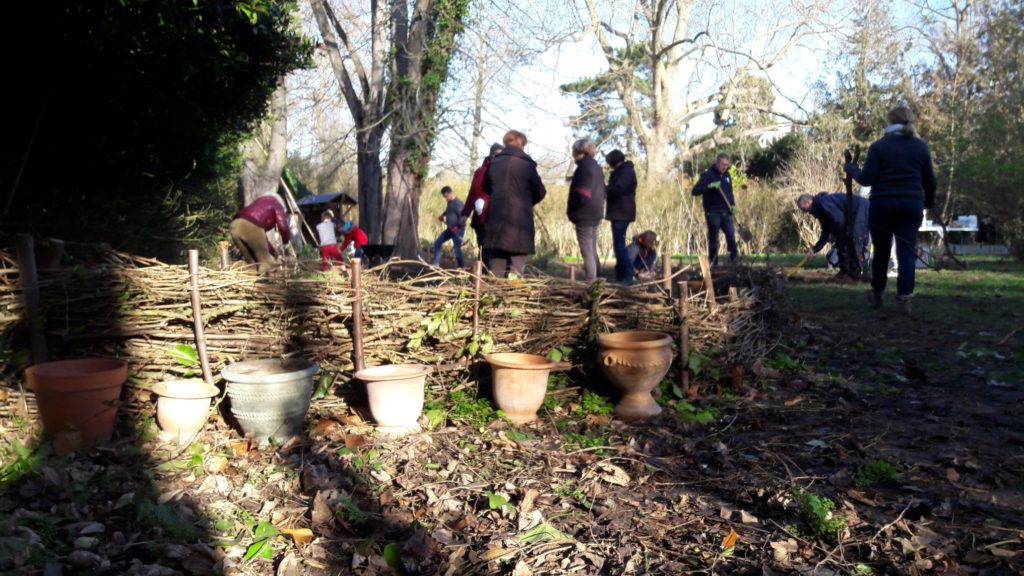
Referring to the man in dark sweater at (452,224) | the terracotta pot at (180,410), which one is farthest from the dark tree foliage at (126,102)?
the man in dark sweater at (452,224)

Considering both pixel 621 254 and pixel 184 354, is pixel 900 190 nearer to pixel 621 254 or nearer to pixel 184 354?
pixel 621 254

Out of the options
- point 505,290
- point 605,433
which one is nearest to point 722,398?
point 605,433

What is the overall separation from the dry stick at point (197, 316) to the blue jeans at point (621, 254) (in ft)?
17.5

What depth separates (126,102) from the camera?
6.13 meters

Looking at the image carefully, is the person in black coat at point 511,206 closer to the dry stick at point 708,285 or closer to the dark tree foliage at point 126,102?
the dry stick at point 708,285

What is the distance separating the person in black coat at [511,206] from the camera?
6.23 m

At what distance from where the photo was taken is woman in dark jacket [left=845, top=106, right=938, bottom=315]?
695cm

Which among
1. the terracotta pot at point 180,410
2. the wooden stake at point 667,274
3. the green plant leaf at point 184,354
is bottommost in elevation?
the terracotta pot at point 180,410

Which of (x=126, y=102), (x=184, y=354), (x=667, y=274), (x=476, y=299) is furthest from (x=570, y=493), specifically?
(x=126, y=102)

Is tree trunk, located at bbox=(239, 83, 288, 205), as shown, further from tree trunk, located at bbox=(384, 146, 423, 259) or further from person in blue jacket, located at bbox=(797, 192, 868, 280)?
person in blue jacket, located at bbox=(797, 192, 868, 280)

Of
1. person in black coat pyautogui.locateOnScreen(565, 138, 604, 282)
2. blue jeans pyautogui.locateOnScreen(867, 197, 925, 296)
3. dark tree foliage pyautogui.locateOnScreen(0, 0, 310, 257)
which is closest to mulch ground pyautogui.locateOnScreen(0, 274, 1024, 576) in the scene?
blue jeans pyautogui.locateOnScreen(867, 197, 925, 296)

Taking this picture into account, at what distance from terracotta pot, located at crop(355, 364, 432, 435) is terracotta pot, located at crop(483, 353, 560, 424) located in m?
0.49

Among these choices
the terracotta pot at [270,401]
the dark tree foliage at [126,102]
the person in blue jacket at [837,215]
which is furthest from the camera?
the person in blue jacket at [837,215]

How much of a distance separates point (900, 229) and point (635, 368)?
4237 millimetres
